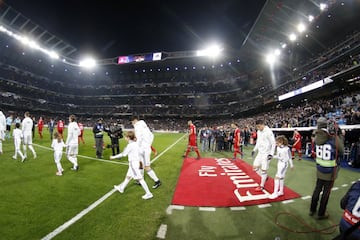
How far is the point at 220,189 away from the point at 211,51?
2337 inches

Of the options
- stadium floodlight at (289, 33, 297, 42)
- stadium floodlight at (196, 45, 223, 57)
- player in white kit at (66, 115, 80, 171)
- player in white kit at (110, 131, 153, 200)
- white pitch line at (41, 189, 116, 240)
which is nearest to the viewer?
white pitch line at (41, 189, 116, 240)

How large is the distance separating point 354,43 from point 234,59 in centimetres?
3776

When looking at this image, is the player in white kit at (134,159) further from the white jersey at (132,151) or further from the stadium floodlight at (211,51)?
the stadium floodlight at (211,51)

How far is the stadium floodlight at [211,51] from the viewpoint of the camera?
59.6m

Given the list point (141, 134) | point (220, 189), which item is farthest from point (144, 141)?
point (220, 189)

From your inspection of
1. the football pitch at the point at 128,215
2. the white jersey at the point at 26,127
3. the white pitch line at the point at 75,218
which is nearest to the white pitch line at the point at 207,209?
the football pitch at the point at 128,215

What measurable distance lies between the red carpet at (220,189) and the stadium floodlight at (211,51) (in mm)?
56031

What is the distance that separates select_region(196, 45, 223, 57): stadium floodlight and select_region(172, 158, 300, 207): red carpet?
56.0 meters

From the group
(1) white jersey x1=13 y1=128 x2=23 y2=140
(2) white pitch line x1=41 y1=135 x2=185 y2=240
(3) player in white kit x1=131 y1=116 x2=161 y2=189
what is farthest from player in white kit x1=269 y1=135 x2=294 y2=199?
(1) white jersey x1=13 y1=128 x2=23 y2=140

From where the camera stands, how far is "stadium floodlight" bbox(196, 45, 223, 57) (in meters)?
59.6

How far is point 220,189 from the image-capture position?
6707mm

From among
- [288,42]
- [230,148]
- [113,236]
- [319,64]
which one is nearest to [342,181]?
[113,236]

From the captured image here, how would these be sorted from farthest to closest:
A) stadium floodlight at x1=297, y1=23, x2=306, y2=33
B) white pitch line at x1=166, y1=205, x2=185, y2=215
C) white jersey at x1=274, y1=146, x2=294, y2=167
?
stadium floodlight at x1=297, y1=23, x2=306, y2=33 < white jersey at x1=274, y1=146, x2=294, y2=167 < white pitch line at x1=166, y1=205, x2=185, y2=215

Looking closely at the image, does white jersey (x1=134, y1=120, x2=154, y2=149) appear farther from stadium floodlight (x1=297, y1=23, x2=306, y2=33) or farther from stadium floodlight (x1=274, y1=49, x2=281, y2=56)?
stadium floodlight (x1=274, y1=49, x2=281, y2=56)
